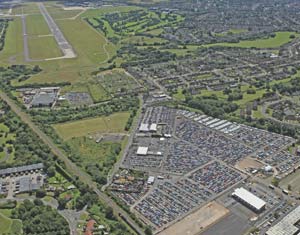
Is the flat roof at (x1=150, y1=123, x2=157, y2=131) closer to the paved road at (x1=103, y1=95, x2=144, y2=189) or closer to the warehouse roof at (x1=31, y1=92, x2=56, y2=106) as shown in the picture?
the paved road at (x1=103, y1=95, x2=144, y2=189)

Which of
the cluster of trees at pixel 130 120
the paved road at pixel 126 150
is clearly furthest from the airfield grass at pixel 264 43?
the cluster of trees at pixel 130 120

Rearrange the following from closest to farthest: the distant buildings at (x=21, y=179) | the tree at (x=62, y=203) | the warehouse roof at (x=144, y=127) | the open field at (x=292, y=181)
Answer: the tree at (x=62, y=203) < the open field at (x=292, y=181) < the distant buildings at (x=21, y=179) < the warehouse roof at (x=144, y=127)

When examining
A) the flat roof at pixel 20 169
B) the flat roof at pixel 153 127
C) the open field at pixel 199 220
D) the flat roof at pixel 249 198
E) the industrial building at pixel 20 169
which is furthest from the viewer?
the flat roof at pixel 153 127

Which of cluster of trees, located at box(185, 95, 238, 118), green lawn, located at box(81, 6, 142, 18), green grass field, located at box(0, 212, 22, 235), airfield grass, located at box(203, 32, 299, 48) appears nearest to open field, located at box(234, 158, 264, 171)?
cluster of trees, located at box(185, 95, 238, 118)

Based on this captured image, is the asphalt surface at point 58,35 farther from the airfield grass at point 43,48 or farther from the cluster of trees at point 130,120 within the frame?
the cluster of trees at point 130,120

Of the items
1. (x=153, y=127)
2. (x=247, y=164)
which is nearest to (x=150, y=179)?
(x=247, y=164)
